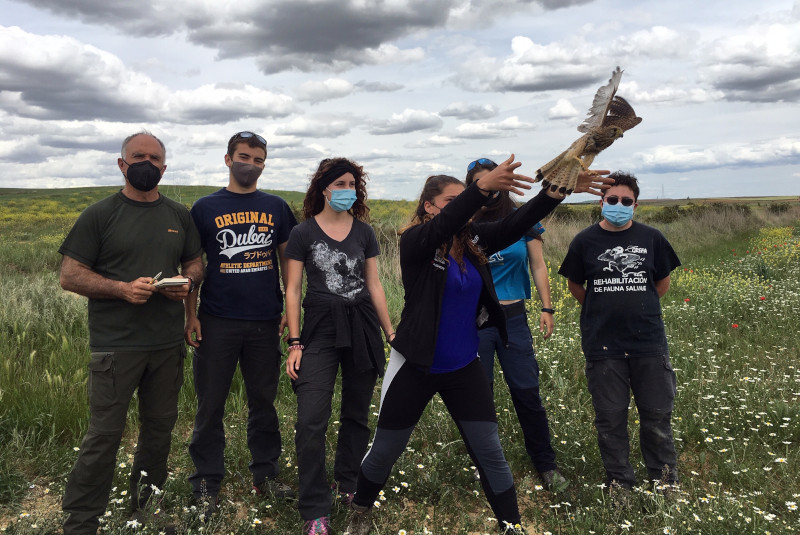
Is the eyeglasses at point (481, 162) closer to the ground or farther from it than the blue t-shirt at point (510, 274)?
farther from it

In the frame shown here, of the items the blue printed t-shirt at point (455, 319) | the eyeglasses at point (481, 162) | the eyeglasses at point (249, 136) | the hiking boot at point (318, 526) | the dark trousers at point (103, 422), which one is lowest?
the hiking boot at point (318, 526)

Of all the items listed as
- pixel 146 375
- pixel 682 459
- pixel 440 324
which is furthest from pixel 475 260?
pixel 682 459

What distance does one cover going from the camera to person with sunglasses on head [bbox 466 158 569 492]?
3.80 m

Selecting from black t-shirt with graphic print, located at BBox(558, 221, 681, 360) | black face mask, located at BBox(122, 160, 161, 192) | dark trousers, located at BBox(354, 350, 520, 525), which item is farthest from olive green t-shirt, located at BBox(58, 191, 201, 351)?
black t-shirt with graphic print, located at BBox(558, 221, 681, 360)

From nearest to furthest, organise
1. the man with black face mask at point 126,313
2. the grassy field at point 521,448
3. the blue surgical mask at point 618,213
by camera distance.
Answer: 1. the man with black face mask at point 126,313
2. the grassy field at point 521,448
3. the blue surgical mask at point 618,213

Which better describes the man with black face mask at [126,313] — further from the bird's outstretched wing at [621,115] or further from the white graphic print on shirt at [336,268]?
the bird's outstretched wing at [621,115]

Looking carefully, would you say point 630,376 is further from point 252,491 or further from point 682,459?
point 252,491

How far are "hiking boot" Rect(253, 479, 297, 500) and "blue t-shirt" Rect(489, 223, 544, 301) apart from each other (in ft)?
6.25

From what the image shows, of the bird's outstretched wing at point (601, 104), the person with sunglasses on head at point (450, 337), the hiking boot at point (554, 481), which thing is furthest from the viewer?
the hiking boot at point (554, 481)

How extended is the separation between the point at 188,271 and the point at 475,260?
1741 millimetres

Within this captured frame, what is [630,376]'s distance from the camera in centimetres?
363

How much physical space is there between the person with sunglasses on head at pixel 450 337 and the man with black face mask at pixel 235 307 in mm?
1013

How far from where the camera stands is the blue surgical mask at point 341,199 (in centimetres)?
347

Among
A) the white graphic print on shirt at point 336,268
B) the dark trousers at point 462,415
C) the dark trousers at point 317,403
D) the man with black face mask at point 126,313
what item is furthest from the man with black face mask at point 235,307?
the dark trousers at point 462,415
